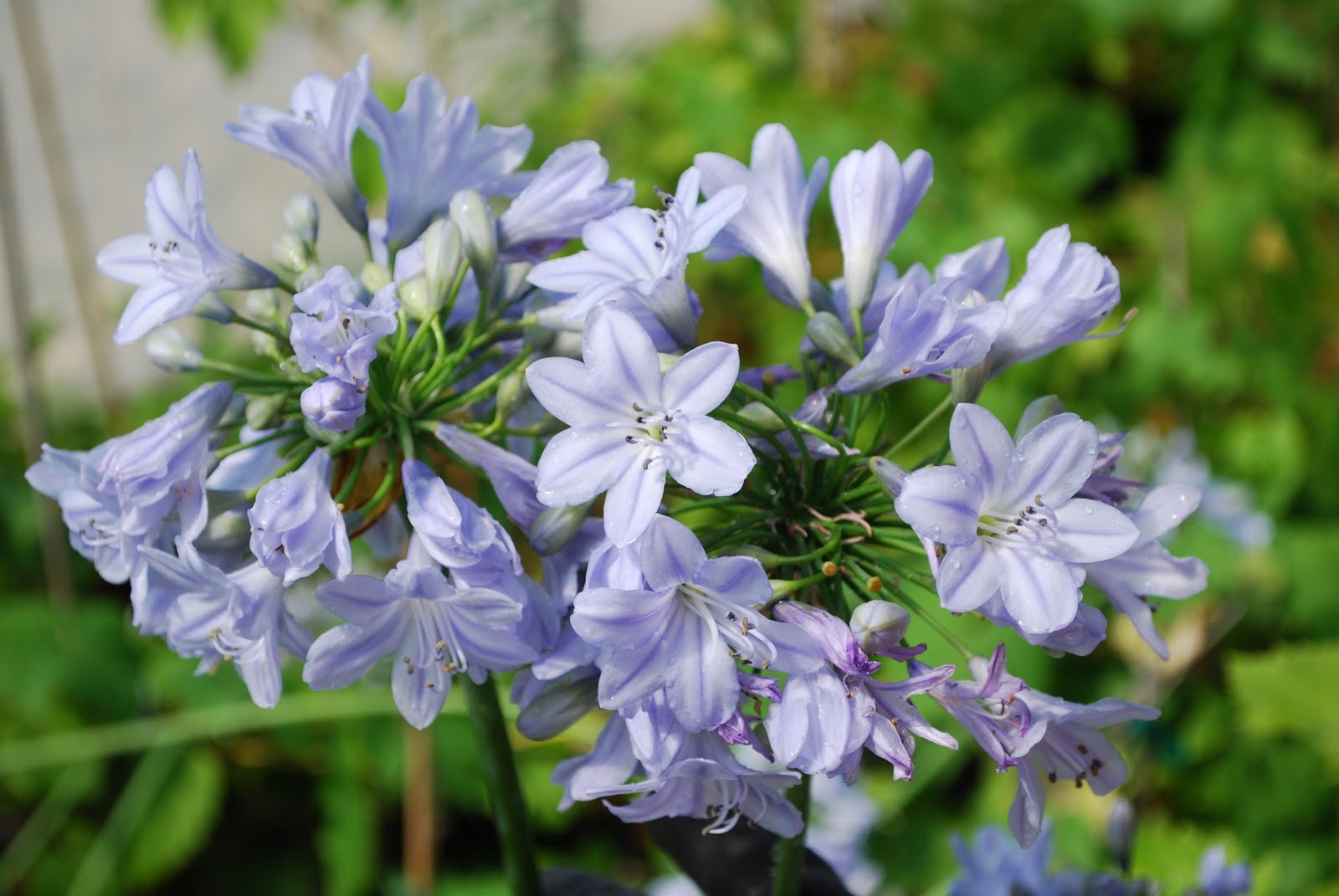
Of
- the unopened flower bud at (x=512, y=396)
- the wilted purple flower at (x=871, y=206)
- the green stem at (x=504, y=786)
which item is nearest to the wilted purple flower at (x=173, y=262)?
the unopened flower bud at (x=512, y=396)

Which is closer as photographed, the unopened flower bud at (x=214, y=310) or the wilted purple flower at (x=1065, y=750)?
the wilted purple flower at (x=1065, y=750)

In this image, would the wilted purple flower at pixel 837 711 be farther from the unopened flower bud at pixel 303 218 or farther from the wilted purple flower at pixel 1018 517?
the unopened flower bud at pixel 303 218

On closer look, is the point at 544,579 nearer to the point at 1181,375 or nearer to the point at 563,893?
the point at 563,893

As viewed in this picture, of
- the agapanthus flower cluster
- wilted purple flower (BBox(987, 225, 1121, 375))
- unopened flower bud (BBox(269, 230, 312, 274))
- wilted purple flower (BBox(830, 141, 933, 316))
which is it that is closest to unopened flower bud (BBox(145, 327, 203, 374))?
A: the agapanthus flower cluster

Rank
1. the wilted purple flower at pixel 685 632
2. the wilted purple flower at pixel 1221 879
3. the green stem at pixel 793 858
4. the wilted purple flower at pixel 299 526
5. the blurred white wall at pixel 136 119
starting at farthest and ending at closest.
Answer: the blurred white wall at pixel 136 119
the wilted purple flower at pixel 1221 879
the green stem at pixel 793 858
the wilted purple flower at pixel 299 526
the wilted purple flower at pixel 685 632

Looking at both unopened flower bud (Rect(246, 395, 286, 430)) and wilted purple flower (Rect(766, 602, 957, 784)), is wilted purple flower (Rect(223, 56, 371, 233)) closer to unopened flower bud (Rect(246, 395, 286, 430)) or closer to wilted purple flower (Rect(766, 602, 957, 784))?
unopened flower bud (Rect(246, 395, 286, 430))

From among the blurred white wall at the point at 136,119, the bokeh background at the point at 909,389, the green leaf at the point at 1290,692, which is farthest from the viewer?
the blurred white wall at the point at 136,119

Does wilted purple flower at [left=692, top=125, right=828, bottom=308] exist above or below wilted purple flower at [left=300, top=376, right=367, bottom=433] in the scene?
above

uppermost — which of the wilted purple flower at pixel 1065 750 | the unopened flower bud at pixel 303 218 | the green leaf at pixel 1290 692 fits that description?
the unopened flower bud at pixel 303 218
